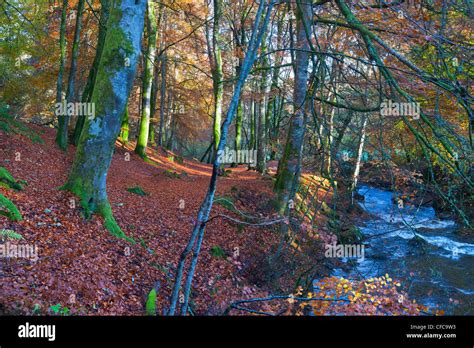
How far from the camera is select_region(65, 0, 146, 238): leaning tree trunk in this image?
6512mm

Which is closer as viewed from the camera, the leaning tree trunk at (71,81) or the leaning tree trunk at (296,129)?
the leaning tree trunk at (296,129)

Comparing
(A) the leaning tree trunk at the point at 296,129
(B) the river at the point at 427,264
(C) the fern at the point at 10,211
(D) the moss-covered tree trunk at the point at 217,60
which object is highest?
(D) the moss-covered tree trunk at the point at 217,60

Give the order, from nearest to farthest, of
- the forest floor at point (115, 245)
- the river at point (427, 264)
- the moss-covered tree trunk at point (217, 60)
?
the forest floor at point (115, 245), the river at point (427, 264), the moss-covered tree trunk at point (217, 60)

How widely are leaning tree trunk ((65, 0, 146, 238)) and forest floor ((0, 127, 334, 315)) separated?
1.25 feet

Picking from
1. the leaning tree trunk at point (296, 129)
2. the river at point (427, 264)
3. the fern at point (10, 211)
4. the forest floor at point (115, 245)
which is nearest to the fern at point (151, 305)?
the forest floor at point (115, 245)

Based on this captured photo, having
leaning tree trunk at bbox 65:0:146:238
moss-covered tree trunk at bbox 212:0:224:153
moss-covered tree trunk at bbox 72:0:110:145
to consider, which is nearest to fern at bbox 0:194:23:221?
leaning tree trunk at bbox 65:0:146:238

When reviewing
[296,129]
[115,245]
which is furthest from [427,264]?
[115,245]

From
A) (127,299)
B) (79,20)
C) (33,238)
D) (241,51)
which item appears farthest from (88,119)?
(241,51)

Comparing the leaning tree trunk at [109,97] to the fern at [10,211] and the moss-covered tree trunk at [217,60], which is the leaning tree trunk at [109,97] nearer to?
the fern at [10,211]

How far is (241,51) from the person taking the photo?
1603 centimetres

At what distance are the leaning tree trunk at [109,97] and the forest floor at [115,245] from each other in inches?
15.0

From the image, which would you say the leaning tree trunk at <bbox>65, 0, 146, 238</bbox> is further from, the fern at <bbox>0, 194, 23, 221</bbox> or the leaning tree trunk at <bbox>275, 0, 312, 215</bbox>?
the leaning tree trunk at <bbox>275, 0, 312, 215</bbox>

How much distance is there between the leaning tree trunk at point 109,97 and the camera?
651 cm
